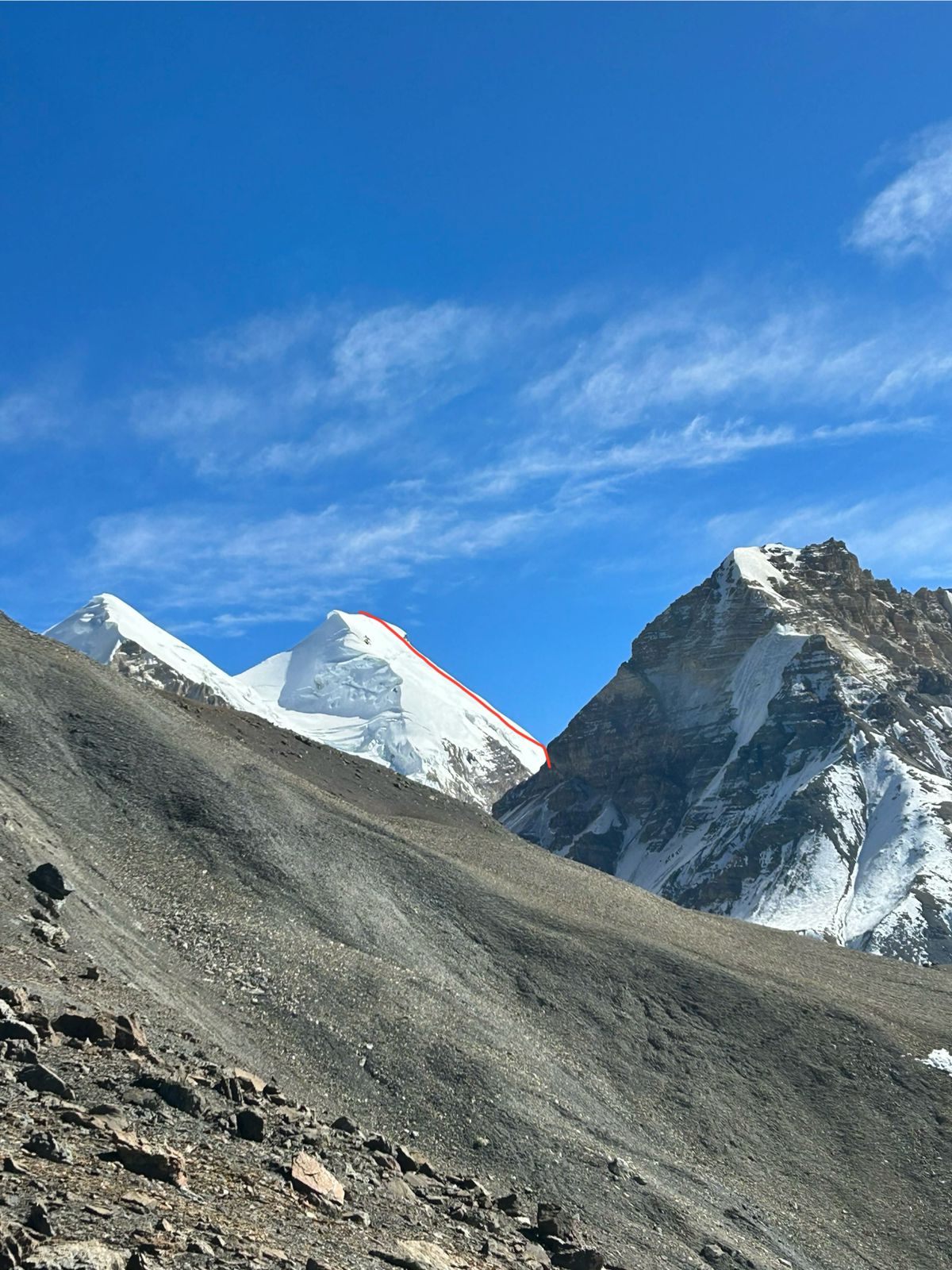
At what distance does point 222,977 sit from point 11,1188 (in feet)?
59.1

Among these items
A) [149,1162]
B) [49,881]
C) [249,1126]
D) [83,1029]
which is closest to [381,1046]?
[49,881]

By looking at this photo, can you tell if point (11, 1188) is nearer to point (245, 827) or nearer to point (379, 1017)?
point (379, 1017)

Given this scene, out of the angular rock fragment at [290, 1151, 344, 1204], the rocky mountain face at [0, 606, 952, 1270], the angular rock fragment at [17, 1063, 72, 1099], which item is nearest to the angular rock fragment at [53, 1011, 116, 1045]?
the rocky mountain face at [0, 606, 952, 1270]

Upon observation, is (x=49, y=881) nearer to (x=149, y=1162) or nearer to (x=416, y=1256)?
(x=416, y=1256)

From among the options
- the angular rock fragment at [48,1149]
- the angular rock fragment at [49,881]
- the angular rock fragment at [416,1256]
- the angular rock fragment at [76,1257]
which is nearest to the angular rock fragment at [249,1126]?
the angular rock fragment at [416,1256]

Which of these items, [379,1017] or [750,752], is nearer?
[379,1017]

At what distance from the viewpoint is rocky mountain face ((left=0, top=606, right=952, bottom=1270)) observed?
16.7 meters

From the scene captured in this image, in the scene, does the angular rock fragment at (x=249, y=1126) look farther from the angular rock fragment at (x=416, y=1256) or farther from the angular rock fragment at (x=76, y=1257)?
the angular rock fragment at (x=76, y=1257)

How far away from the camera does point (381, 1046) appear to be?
100ft

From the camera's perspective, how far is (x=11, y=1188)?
13.3m

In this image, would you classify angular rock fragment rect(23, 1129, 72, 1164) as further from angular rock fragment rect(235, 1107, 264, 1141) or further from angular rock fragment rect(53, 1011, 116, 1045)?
angular rock fragment rect(53, 1011, 116, 1045)

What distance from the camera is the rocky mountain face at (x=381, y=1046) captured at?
16.7 meters

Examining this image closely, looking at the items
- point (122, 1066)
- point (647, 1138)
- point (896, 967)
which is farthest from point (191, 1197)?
point (896, 967)

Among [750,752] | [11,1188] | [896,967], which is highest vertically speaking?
[750,752]
